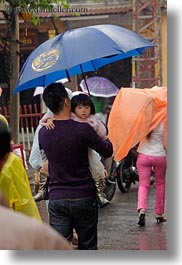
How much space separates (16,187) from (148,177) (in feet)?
7.41

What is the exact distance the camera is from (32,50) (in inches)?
191

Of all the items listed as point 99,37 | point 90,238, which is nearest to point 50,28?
point 99,37

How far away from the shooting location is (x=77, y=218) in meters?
4.23

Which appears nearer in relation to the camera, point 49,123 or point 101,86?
point 49,123

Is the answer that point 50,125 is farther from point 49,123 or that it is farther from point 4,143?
point 4,143

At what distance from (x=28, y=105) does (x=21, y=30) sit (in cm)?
58

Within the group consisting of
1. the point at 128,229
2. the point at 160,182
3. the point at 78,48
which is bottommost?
the point at 128,229

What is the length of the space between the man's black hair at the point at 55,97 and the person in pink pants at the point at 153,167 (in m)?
1.31

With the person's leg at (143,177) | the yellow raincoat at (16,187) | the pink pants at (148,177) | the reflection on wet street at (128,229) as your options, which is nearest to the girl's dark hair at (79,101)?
the yellow raincoat at (16,187)

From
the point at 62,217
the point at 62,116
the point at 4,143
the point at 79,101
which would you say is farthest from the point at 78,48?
the point at 4,143

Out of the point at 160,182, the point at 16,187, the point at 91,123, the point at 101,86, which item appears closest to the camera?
the point at 16,187

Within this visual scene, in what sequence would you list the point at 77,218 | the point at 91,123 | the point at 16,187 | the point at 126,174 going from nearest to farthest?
1. the point at 16,187
2. the point at 77,218
3. the point at 91,123
4. the point at 126,174

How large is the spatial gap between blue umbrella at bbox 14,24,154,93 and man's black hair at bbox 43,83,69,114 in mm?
107

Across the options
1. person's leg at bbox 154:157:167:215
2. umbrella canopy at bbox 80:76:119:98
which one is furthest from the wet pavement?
umbrella canopy at bbox 80:76:119:98
